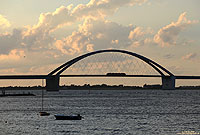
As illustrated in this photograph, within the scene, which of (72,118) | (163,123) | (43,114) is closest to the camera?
(163,123)

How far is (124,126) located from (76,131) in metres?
8.78

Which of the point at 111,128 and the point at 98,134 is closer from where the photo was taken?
the point at 98,134

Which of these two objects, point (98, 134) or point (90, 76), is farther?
point (90, 76)

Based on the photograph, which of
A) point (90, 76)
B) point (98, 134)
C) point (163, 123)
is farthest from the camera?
point (90, 76)

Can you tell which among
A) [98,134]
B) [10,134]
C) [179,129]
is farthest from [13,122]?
[179,129]

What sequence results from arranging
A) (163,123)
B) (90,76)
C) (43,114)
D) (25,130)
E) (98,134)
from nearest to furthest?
(98,134) < (25,130) < (163,123) < (43,114) < (90,76)

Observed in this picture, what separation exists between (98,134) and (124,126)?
9763 millimetres

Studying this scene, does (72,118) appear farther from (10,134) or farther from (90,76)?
(90,76)

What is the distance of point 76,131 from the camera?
66875 mm

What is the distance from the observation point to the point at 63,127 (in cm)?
7194

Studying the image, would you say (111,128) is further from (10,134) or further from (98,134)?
(10,134)

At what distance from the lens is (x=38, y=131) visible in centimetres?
6731

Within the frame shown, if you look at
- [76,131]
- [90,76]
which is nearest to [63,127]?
[76,131]

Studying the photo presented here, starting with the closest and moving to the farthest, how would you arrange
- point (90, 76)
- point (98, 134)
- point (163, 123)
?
point (98, 134) < point (163, 123) < point (90, 76)
